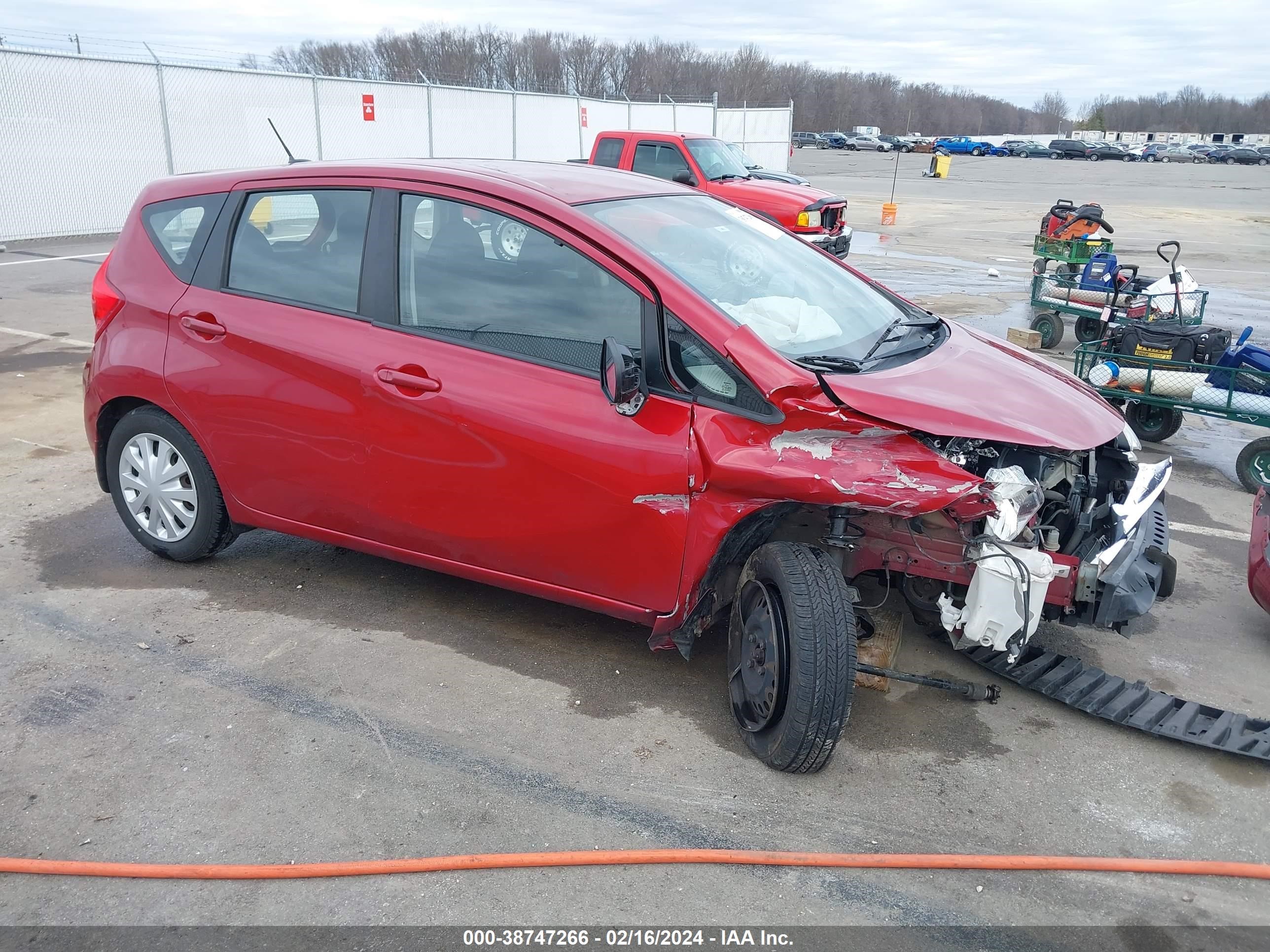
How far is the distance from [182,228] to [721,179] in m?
11.5

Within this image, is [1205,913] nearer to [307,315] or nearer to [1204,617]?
[1204,617]

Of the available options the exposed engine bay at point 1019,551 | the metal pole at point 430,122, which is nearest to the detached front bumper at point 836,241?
the exposed engine bay at point 1019,551

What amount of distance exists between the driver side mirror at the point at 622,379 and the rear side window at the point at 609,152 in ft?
40.9

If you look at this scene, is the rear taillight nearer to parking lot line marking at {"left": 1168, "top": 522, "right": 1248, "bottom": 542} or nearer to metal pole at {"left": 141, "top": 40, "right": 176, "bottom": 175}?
parking lot line marking at {"left": 1168, "top": 522, "right": 1248, "bottom": 542}

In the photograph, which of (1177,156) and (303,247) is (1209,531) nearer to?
(303,247)

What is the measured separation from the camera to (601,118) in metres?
30.3

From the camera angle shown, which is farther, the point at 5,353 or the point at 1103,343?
the point at 5,353

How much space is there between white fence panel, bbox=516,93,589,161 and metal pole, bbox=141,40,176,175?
32.7ft

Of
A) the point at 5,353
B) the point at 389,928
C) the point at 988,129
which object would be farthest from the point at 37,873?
the point at 988,129

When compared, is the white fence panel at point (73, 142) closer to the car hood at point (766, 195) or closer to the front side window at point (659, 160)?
the front side window at point (659, 160)

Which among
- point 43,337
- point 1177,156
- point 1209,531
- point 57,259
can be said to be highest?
point 1177,156

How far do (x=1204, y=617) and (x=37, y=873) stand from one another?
14.8 ft

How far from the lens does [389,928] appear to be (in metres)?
2.56

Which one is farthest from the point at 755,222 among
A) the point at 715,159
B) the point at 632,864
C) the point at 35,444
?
the point at 715,159
